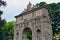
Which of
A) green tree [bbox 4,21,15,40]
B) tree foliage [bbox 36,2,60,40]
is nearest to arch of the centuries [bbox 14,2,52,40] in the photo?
tree foliage [bbox 36,2,60,40]

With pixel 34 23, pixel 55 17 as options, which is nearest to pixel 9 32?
pixel 55 17

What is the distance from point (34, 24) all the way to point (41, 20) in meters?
1.03

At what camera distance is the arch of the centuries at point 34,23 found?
49.7ft

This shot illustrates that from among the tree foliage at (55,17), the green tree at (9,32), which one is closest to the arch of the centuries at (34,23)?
the tree foliage at (55,17)

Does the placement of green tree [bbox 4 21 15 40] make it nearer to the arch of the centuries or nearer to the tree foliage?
the tree foliage

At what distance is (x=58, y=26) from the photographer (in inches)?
1168

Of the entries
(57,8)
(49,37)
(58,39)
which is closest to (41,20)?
(49,37)

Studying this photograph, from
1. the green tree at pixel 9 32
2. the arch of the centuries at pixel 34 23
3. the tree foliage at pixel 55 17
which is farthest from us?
the green tree at pixel 9 32

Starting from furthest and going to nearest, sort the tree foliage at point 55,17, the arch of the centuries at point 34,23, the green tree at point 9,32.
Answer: the green tree at point 9,32, the tree foliage at point 55,17, the arch of the centuries at point 34,23

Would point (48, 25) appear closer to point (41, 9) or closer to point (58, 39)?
point (41, 9)

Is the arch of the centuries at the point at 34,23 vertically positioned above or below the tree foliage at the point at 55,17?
below

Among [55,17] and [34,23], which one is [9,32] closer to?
[55,17]

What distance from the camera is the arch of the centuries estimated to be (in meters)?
15.1

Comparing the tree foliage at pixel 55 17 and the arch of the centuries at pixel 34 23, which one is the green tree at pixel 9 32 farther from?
the arch of the centuries at pixel 34 23
